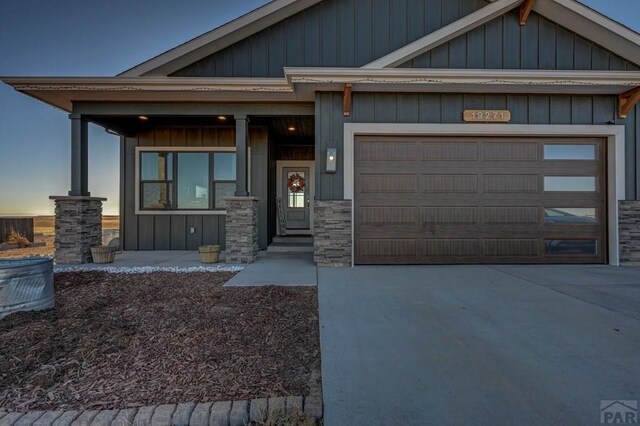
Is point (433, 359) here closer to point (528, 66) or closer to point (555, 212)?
point (555, 212)

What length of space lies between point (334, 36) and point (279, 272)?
5004mm

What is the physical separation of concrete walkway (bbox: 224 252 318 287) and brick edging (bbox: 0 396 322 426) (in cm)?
275

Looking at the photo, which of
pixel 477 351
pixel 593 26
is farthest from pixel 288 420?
pixel 593 26

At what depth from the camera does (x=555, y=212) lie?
618cm

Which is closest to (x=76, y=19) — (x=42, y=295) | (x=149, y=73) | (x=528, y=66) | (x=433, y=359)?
(x=149, y=73)

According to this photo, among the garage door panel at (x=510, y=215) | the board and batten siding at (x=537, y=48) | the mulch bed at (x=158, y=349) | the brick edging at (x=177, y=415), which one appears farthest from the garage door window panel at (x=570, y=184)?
the brick edging at (x=177, y=415)

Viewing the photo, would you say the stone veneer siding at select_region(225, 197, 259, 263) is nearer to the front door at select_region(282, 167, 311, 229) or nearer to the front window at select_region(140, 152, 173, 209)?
the front window at select_region(140, 152, 173, 209)

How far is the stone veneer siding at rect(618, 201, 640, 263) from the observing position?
6.04 m

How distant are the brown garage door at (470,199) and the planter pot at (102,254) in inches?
191

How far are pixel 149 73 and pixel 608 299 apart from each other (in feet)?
27.2

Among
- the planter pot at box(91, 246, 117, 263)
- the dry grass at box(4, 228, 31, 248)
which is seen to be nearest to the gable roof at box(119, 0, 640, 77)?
the planter pot at box(91, 246, 117, 263)

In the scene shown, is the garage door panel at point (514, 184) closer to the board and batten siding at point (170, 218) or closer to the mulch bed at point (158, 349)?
the mulch bed at point (158, 349)

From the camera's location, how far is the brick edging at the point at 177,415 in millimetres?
1741

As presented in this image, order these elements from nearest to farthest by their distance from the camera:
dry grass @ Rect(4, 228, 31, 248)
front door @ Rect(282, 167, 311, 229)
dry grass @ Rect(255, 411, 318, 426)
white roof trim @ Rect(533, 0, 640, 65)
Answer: dry grass @ Rect(255, 411, 318, 426) → white roof trim @ Rect(533, 0, 640, 65) → dry grass @ Rect(4, 228, 31, 248) → front door @ Rect(282, 167, 311, 229)
